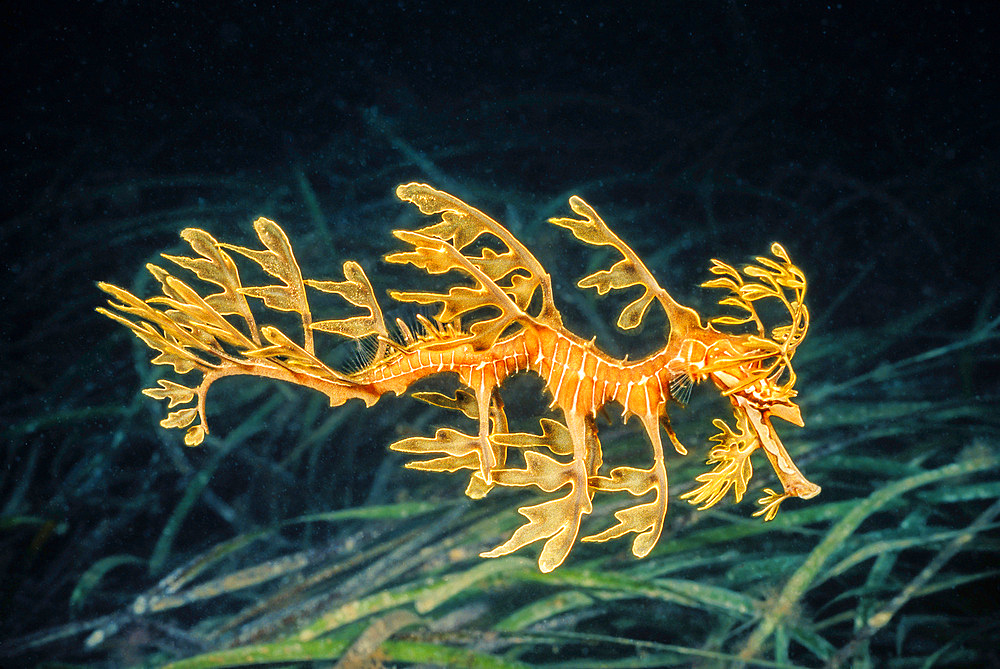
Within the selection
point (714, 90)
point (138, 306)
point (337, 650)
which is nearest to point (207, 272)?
point (138, 306)

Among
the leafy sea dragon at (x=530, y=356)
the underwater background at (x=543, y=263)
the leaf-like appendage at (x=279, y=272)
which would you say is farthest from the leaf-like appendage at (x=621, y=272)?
the leaf-like appendage at (x=279, y=272)

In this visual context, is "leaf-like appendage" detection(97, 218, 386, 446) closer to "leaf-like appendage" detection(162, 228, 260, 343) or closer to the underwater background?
"leaf-like appendage" detection(162, 228, 260, 343)

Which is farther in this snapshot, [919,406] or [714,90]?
[919,406]

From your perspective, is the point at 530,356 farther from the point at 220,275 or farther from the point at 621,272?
the point at 220,275

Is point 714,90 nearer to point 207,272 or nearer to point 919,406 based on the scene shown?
point 919,406

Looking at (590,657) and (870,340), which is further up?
(870,340)

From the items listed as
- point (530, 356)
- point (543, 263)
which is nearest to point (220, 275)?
point (530, 356)
